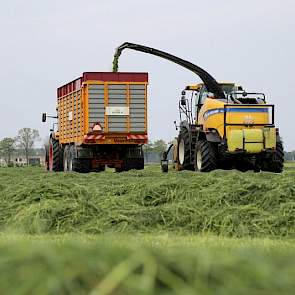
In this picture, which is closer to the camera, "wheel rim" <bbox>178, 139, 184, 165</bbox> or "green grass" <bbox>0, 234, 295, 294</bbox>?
"green grass" <bbox>0, 234, 295, 294</bbox>

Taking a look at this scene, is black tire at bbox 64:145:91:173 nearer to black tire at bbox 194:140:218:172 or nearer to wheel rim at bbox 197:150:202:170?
wheel rim at bbox 197:150:202:170

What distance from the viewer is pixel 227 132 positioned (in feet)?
67.3

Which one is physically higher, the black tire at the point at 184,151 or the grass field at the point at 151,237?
the black tire at the point at 184,151

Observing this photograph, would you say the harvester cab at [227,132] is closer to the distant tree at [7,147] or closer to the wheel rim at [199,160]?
the wheel rim at [199,160]

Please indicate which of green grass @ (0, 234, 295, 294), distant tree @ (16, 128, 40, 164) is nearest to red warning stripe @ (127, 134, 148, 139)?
green grass @ (0, 234, 295, 294)

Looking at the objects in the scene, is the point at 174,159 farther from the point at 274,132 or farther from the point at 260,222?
the point at 260,222

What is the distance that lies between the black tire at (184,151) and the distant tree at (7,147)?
69.7 metres

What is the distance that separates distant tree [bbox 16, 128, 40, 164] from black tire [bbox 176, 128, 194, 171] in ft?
224

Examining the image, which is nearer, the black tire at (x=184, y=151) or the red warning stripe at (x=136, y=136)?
the black tire at (x=184, y=151)

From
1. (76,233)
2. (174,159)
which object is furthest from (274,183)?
(174,159)

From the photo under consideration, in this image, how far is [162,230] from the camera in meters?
9.96

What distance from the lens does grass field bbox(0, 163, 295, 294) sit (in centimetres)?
292

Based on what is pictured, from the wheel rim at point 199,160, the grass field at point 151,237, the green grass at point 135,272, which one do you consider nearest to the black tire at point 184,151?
the wheel rim at point 199,160

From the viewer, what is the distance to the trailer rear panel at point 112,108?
24.0 metres
